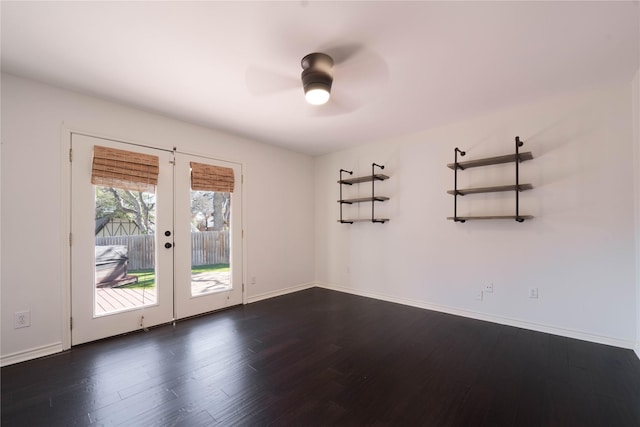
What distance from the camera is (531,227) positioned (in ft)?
9.84

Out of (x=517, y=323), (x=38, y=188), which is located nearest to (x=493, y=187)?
(x=517, y=323)

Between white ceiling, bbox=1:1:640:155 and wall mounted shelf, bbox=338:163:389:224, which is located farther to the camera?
wall mounted shelf, bbox=338:163:389:224

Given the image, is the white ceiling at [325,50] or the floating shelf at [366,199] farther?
the floating shelf at [366,199]

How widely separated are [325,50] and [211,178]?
2.35m

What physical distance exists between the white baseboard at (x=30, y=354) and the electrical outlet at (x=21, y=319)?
0.23m

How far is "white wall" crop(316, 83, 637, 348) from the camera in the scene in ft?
8.50

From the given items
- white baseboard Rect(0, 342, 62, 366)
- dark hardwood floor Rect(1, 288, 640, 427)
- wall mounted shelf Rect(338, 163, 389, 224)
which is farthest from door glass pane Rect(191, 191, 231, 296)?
wall mounted shelf Rect(338, 163, 389, 224)

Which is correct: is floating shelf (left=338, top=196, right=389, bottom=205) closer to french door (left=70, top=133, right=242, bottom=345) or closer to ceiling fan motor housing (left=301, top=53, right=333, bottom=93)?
french door (left=70, top=133, right=242, bottom=345)

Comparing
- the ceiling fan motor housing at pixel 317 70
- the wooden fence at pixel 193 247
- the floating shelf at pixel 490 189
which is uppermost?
the ceiling fan motor housing at pixel 317 70

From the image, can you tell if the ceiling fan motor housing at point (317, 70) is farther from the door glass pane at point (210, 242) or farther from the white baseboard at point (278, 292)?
the white baseboard at point (278, 292)

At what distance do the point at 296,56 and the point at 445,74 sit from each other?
1.31 metres

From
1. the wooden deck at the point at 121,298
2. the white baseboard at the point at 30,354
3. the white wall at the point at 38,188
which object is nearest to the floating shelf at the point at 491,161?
the white wall at the point at 38,188

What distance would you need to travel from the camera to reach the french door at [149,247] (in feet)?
8.86

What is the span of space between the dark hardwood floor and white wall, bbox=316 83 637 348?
369 mm
